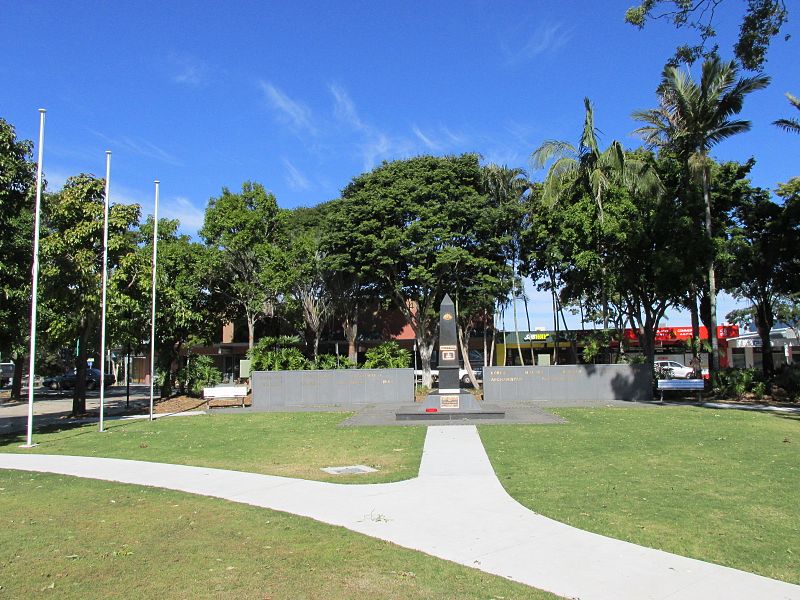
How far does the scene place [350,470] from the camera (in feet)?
36.0

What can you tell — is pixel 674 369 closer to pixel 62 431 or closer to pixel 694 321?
pixel 694 321

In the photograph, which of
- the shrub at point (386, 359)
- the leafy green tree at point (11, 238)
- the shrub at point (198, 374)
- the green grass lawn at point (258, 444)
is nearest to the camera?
the green grass lawn at point (258, 444)

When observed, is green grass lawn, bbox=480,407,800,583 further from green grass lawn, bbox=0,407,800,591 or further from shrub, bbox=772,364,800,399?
shrub, bbox=772,364,800,399

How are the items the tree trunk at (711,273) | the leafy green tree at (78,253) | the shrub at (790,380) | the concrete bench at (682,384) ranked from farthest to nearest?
the tree trunk at (711,273) < the concrete bench at (682,384) < the shrub at (790,380) < the leafy green tree at (78,253)

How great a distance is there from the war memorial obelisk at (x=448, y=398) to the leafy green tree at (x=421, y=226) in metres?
6.77

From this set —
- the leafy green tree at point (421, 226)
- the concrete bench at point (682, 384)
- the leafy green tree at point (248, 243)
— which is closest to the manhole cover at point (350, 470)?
the concrete bench at point (682, 384)

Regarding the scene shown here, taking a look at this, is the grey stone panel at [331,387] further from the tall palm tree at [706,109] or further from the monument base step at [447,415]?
the tall palm tree at [706,109]

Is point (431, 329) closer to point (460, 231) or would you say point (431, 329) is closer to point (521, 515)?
point (460, 231)

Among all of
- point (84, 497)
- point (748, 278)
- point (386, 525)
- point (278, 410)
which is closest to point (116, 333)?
point (278, 410)

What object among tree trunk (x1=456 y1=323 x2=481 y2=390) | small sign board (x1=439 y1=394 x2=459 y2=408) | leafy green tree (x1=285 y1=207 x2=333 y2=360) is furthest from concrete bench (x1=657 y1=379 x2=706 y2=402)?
leafy green tree (x1=285 y1=207 x2=333 y2=360)

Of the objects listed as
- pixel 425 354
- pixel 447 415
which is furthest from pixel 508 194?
pixel 447 415

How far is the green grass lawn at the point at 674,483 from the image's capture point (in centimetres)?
653

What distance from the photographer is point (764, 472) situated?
33.5 feet

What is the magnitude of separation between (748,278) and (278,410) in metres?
23.1
